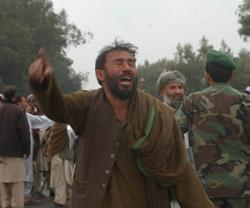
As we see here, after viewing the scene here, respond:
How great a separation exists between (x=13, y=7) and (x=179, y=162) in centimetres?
6048

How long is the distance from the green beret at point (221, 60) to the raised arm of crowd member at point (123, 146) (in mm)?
1064

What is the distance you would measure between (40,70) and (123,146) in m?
0.72

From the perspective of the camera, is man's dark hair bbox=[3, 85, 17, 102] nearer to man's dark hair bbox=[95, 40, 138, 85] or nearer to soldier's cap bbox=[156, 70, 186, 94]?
soldier's cap bbox=[156, 70, 186, 94]

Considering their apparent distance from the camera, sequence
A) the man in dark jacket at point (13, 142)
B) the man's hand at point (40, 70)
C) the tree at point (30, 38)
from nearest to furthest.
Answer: the man's hand at point (40, 70), the man in dark jacket at point (13, 142), the tree at point (30, 38)

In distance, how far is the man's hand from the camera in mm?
3113

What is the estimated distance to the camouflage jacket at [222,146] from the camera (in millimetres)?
4387

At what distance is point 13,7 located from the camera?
62.1m

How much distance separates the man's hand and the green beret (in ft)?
5.83

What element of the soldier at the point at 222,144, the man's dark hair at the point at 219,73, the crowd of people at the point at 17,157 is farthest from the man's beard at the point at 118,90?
the crowd of people at the point at 17,157

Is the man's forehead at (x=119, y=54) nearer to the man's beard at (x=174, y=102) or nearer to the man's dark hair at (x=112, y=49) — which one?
the man's dark hair at (x=112, y=49)

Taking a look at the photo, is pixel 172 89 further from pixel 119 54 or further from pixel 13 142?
pixel 13 142

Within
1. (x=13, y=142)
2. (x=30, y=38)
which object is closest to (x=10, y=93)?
(x=13, y=142)

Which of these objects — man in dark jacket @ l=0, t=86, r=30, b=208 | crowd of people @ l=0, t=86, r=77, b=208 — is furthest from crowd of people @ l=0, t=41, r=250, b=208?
man in dark jacket @ l=0, t=86, r=30, b=208

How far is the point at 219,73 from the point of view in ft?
15.0
